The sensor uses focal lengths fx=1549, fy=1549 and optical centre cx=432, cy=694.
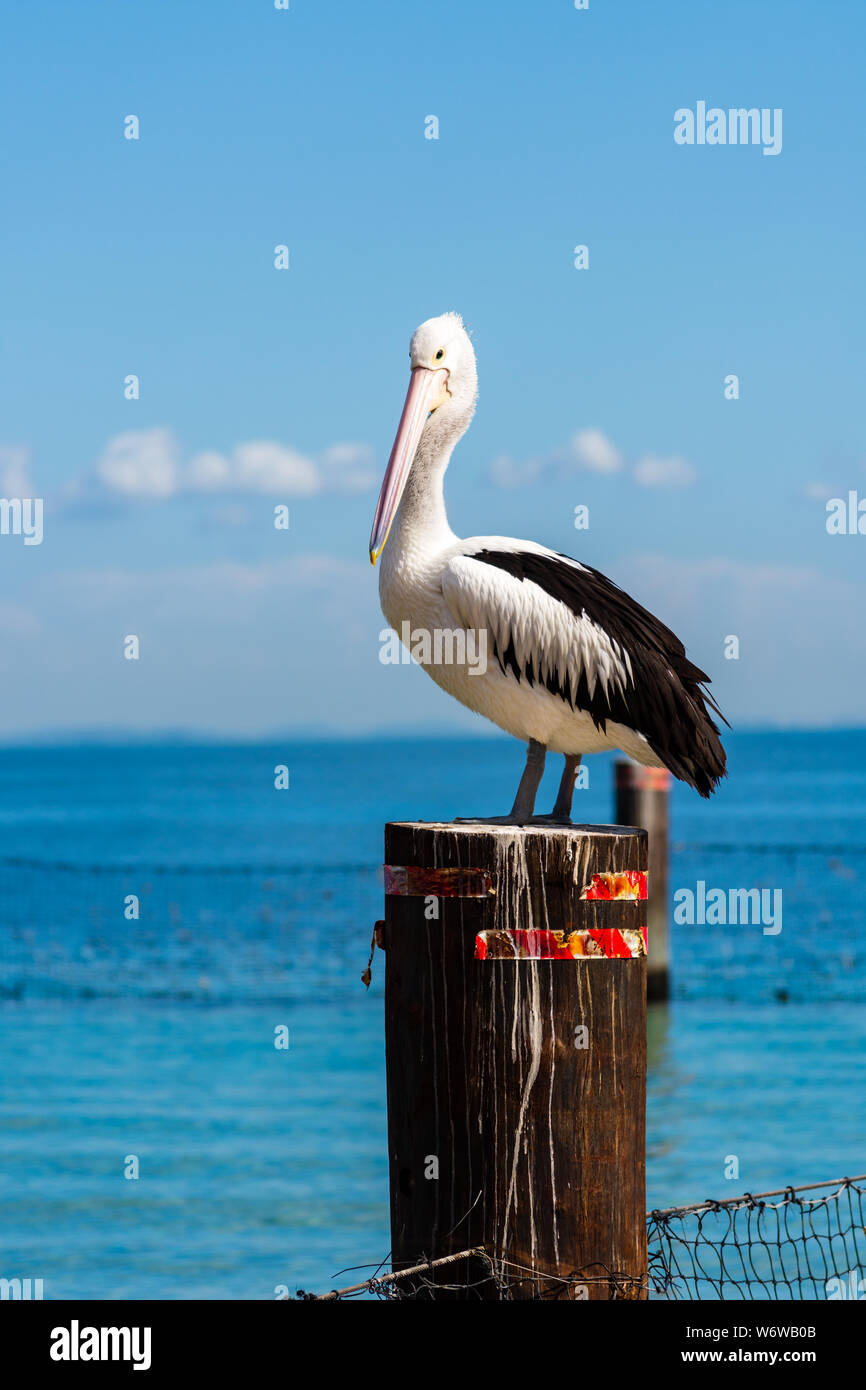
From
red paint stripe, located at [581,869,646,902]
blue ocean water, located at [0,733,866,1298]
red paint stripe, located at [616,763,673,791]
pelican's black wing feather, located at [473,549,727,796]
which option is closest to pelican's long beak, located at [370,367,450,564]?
pelican's black wing feather, located at [473,549,727,796]

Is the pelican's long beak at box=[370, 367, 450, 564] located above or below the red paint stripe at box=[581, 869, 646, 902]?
above

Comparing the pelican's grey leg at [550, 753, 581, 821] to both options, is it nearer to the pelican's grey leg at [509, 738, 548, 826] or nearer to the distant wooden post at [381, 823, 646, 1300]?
the pelican's grey leg at [509, 738, 548, 826]

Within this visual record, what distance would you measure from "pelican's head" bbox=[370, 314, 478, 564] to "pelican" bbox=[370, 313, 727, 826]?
0.35 ft

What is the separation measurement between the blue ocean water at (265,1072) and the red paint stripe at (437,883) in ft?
5.29

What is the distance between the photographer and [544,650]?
4777 millimetres

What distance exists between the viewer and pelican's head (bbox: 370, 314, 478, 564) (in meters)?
5.04

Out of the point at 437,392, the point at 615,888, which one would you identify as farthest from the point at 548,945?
the point at 437,392

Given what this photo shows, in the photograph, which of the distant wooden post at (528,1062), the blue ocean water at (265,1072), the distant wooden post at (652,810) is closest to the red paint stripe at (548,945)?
the distant wooden post at (528,1062)

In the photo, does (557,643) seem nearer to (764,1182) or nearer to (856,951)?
(764,1182)

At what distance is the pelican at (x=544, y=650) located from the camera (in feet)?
15.6

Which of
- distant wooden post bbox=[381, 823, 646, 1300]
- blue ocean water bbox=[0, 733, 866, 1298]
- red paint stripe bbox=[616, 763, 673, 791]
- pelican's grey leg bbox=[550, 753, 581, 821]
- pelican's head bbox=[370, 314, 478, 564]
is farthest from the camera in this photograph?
red paint stripe bbox=[616, 763, 673, 791]

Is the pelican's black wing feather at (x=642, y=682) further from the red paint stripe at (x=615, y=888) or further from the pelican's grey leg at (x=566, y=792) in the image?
the red paint stripe at (x=615, y=888)

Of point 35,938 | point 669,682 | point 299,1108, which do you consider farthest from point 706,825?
point 669,682

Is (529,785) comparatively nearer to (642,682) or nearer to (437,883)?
(642,682)
